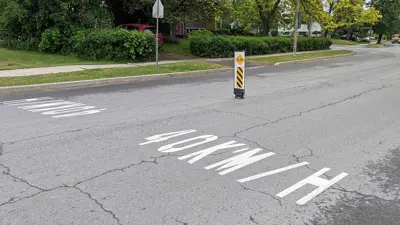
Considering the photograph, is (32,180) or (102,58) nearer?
(32,180)

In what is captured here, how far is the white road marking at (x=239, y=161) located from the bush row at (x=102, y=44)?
42.2 ft

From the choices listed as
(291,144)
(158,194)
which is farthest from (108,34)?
(158,194)

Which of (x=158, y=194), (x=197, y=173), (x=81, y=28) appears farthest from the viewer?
(x=81, y=28)

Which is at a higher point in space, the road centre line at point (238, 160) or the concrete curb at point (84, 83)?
the concrete curb at point (84, 83)

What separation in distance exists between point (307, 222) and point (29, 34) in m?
20.7

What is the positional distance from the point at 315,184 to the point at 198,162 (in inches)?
58.7

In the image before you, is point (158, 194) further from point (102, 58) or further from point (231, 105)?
point (102, 58)

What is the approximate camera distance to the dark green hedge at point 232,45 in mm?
21844

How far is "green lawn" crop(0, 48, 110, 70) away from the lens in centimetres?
1523

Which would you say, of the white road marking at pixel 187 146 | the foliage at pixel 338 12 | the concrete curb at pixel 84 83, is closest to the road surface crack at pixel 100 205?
the white road marking at pixel 187 146

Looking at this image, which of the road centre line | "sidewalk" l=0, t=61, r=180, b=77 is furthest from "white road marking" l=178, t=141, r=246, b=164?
"sidewalk" l=0, t=61, r=180, b=77

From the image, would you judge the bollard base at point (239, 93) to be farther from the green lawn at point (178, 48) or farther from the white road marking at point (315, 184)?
the green lawn at point (178, 48)

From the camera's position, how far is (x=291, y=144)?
589 cm

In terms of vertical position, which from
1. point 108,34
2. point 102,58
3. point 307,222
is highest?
point 108,34
